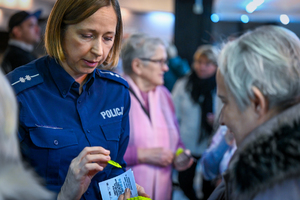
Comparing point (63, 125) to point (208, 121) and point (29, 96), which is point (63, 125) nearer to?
point (29, 96)

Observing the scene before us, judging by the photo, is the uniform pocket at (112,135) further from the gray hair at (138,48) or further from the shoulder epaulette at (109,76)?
the gray hair at (138,48)

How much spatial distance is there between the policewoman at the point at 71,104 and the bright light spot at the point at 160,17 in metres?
9.54

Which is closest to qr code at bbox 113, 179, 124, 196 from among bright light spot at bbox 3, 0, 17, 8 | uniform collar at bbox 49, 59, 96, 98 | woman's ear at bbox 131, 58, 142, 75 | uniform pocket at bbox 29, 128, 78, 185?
uniform pocket at bbox 29, 128, 78, 185

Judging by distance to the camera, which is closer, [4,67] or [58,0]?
[58,0]

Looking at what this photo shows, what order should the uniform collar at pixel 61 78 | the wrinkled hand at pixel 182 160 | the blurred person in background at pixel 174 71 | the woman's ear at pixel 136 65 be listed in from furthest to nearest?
1. the blurred person in background at pixel 174 71
2. the woman's ear at pixel 136 65
3. the wrinkled hand at pixel 182 160
4. the uniform collar at pixel 61 78

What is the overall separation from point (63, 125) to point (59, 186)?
266mm

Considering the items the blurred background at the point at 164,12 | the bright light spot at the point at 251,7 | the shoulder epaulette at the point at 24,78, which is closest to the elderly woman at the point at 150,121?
the shoulder epaulette at the point at 24,78

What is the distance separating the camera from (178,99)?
13.4 feet

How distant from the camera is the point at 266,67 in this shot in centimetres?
110

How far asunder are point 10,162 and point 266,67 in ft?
2.79

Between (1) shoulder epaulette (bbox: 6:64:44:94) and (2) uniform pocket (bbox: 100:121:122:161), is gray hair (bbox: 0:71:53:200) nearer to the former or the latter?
(1) shoulder epaulette (bbox: 6:64:44:94)

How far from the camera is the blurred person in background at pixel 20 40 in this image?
11.4ft

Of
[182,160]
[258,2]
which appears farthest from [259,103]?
[258,2]

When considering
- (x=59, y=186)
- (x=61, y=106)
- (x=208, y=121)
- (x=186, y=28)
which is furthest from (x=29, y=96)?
(x=186, y=28)
